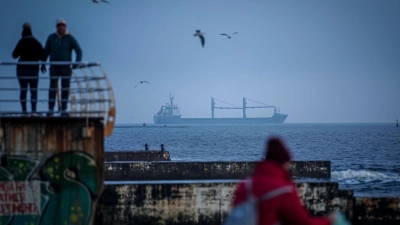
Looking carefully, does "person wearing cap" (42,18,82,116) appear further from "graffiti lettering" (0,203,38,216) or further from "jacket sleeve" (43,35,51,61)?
"graffiti lettering" (0,203,38,216)

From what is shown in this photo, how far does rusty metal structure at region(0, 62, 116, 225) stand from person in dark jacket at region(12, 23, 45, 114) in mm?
651

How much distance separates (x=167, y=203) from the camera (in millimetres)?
17000

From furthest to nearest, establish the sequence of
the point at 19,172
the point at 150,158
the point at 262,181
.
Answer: the point at 150,158
the point at 19,172
the point at 262,181

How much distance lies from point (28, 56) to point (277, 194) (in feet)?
32.1

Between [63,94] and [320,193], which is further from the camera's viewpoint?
[320,193]

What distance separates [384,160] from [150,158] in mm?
31344

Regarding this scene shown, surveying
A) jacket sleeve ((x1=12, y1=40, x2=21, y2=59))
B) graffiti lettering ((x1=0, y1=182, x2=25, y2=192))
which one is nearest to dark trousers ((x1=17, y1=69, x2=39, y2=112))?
jacket sleeve ((x1=12, y1=40, x2=21, y2=59))

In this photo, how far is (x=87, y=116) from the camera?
14602mm

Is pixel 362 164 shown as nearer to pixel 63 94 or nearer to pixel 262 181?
pixel 63 94

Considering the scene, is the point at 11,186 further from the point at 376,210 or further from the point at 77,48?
the point at 376,210

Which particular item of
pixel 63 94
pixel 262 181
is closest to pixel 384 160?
pixel 63 94

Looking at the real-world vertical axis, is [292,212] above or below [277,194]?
below

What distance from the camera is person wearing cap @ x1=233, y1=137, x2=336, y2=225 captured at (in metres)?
7.24

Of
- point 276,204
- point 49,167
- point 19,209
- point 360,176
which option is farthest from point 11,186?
point 360,176
